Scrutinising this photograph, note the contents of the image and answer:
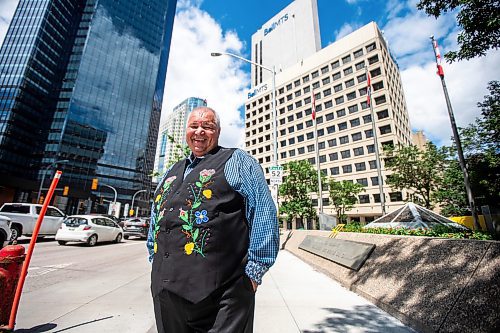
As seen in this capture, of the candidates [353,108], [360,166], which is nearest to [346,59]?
[353,108]

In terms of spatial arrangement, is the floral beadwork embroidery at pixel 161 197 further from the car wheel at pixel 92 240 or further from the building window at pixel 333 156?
the building window at pixel 333 156

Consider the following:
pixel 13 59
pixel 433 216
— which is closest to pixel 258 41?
pixel 13 59

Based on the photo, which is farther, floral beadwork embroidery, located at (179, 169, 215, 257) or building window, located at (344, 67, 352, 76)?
building window, located at (344, 67, 352, 76)

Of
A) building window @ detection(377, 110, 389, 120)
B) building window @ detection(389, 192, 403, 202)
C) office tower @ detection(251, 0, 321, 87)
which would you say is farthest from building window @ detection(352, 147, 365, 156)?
office tower @ detection(251, 0, 321, 87)

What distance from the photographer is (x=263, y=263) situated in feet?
4.65

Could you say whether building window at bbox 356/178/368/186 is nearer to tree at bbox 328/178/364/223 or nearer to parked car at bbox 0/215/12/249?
tree at bbox 328/178/364/223

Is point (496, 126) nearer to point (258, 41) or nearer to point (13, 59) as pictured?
point (258, 41)

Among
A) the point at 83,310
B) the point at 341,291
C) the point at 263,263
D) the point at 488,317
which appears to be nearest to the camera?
the point at 263,263

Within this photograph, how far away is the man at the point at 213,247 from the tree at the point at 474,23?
7.54 m

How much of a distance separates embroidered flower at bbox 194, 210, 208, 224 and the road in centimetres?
270

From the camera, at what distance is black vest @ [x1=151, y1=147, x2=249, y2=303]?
4.27 feet

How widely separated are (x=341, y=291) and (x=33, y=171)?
90.8 metres

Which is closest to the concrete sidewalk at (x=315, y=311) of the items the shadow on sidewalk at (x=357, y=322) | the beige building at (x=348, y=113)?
the shadow on sidewalk at (x=357, y=322)

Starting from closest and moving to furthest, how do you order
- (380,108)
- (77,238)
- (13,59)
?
(77,238), (380,108), (13,59)
